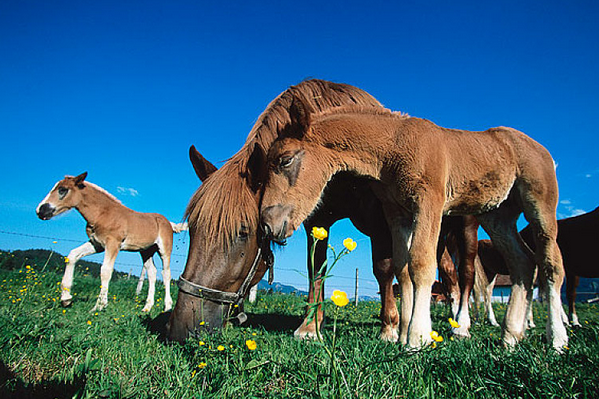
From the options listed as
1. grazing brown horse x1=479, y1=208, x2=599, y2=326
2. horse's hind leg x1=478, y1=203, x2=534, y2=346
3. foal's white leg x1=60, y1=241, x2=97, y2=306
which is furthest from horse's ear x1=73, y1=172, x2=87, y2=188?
grazing brown horse x1=479, y1=208, x2=599, y2=326

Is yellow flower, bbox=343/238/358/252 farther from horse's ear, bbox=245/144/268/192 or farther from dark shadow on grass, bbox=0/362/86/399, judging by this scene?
horse's ear, bbox=245/144/268/192

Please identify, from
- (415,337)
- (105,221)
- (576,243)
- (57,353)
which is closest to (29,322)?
(57,353)

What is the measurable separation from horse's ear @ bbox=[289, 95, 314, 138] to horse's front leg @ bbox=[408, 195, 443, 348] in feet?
4.11

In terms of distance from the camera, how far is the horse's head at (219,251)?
3.02m

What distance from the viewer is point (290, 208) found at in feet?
9.30

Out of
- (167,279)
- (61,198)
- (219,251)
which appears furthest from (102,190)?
(219,251)

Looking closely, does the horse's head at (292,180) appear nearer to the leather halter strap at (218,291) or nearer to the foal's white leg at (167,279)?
the leather halter strap at (218,291)

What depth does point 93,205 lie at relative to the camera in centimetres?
856

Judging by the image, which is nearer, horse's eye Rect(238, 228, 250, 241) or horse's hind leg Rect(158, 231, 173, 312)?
horse's eye Rect(238, 228, 250, 241)

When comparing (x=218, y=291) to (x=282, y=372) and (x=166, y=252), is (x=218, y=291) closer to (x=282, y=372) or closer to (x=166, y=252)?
(x=282, y=372)

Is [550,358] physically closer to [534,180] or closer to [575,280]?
[534,180]

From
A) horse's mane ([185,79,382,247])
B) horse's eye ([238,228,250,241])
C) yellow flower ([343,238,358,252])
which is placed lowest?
yellow flower ([343,238,358,252])

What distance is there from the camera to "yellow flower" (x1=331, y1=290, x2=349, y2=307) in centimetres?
115

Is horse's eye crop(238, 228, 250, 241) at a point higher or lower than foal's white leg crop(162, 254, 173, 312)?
higher
